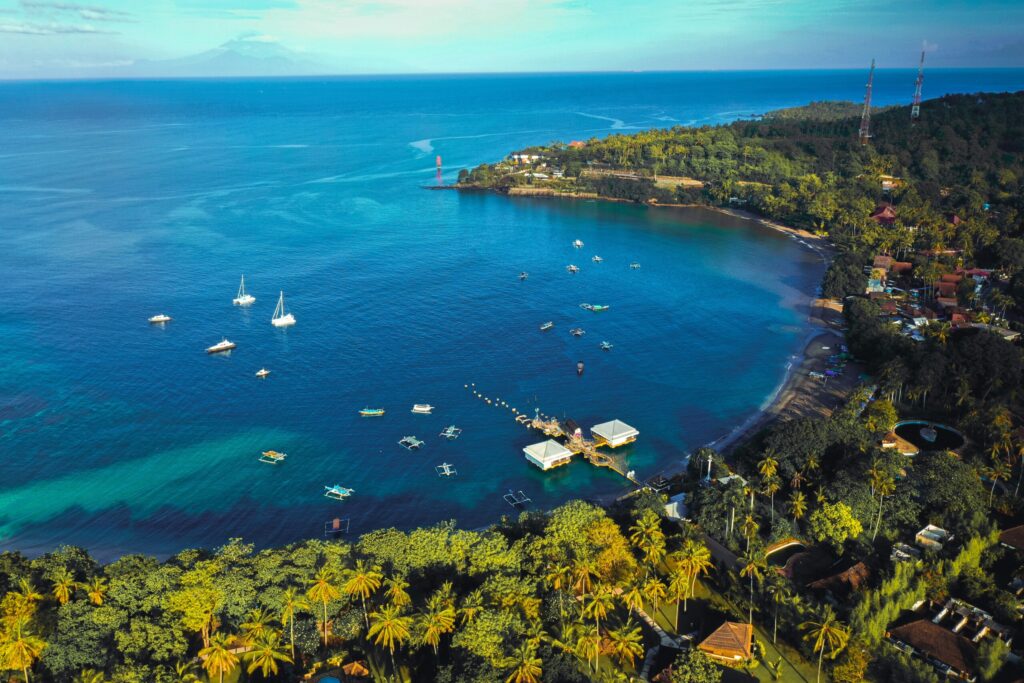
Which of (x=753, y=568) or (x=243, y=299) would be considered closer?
(x=753, y=568)

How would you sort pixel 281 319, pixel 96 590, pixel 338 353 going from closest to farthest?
pixel 96 590 → pixel 338 353 → pixel 281 319

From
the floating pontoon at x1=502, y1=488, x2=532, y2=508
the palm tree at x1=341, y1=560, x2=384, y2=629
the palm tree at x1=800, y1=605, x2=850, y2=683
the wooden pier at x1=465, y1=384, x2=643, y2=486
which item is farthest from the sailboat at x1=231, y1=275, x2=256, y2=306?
the palm tree at x1=800, y1=605, x2=850, y2=683

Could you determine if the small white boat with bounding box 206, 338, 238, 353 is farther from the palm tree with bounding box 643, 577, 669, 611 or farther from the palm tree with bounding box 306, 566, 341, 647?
the palm tree with bounding box 643, 577, 669, 611

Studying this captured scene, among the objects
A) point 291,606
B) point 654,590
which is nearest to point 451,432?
point 291,606

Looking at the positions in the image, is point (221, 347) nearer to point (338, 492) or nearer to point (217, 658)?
point (338, 492)

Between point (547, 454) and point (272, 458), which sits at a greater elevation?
point (547, 454)

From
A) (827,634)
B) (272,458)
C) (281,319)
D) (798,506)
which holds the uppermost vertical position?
(281,319)

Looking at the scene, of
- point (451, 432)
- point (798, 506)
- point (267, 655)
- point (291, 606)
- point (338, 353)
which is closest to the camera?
point (267, 655)
